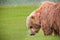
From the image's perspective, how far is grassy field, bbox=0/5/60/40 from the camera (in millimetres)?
5676

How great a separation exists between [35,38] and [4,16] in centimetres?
28

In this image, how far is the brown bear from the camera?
18.5 feet

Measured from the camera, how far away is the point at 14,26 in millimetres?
Answer: 5684

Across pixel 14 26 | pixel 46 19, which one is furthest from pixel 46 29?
pixel 14 26

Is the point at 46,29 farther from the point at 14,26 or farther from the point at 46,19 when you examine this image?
the point at 14,26

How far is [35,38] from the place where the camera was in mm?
5691

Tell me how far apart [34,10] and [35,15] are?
48mm

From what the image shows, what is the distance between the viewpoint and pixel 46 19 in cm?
567

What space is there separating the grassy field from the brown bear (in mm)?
37

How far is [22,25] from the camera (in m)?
5.68

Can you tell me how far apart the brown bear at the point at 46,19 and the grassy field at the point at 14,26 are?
4 centimetres

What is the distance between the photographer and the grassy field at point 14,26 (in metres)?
5.68

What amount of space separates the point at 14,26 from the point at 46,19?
24 centimetres

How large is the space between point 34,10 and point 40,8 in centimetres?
5
